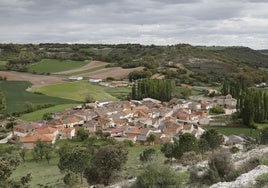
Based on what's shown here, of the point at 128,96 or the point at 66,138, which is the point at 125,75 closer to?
the point at 128,96

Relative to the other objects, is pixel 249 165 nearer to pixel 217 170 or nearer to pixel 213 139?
pixel 217 170

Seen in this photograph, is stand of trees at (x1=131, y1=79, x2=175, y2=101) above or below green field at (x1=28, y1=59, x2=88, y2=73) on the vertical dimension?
below

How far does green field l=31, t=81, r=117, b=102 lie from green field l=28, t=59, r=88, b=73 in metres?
42.3

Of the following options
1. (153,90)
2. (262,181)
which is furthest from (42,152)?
(153,90)

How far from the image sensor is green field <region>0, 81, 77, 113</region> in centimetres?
10244

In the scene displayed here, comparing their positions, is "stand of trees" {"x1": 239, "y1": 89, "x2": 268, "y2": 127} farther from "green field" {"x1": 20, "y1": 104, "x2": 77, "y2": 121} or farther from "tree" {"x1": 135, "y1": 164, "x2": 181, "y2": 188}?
"tree" {"x1": 135, "y1": 164, "x2": 181, "y2": 188}

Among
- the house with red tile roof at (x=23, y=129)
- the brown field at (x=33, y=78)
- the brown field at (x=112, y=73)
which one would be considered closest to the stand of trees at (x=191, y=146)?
the house with red tile roof at (x=23, y=129)

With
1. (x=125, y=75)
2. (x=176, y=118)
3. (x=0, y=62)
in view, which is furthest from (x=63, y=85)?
(x=0, y=62)

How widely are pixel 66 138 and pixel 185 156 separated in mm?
36719

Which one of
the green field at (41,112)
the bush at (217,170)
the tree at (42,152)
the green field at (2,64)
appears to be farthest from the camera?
the green field at (2,64)

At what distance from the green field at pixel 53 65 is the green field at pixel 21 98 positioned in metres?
36.7

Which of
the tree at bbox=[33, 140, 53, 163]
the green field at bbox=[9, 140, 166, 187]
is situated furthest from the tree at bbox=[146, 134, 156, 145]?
the tree at bbox=[33, 140, 53, 163]

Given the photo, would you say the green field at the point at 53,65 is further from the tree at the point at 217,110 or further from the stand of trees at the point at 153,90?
the tree at the point at 217,110

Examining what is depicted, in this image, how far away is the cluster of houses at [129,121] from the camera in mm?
73375
